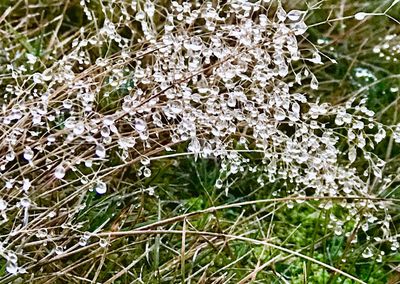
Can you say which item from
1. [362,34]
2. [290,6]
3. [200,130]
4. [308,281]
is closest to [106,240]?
[200,130]

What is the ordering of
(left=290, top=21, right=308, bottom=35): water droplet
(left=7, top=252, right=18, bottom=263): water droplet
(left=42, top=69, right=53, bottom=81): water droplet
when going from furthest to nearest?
(left=42, top=69, right=53, bottom=81): water droplet → (left=290, top=21, right=308, bottom=35): water droplet → (left=7, top=252, right=18, bottom=263): water droplet

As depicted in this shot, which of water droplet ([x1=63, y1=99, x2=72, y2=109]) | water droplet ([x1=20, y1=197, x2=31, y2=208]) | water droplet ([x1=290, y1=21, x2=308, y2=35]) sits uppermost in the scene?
water droplet ([x1=290, y1=21, x2=308, y2=35])

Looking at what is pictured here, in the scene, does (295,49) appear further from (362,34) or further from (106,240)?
(362,34)

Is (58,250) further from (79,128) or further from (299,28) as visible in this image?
(299,28)

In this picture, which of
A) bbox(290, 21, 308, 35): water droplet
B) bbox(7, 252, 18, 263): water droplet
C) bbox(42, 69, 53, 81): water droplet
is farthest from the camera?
bbox(42, 69, 53, 81): water droplet

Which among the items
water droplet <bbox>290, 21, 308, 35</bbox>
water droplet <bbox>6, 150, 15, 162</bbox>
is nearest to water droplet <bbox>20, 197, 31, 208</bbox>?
water droplet <bbox>6, 150, 15, 162</bbox>

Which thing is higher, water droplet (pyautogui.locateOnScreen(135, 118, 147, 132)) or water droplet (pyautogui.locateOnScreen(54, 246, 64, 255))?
water droplet (pyautogui.locateOnScreen(135, 118, 147, 132))

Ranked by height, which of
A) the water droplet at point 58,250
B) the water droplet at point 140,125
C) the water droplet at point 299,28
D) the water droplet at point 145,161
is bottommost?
the water droplet at point 58,250

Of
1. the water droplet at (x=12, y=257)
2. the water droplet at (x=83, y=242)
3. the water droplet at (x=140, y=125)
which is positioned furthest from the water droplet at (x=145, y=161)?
the water droplet at (x=12, y=257)

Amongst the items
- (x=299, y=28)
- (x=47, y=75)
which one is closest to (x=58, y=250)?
(x=47, y=75)

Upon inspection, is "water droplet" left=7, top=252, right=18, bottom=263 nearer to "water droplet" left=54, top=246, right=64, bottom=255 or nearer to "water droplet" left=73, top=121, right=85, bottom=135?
"water droplet" left=54, top=246, right=64, bottom=255

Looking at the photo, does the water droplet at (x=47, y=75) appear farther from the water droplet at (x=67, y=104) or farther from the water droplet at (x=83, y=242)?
the water droplet at (x=83, y=242)

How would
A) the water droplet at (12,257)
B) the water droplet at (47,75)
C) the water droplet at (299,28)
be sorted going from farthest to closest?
1. the water droplet at (47,75)
2. the water droplet at (299,28)
3. the water droplet at (12,257)
